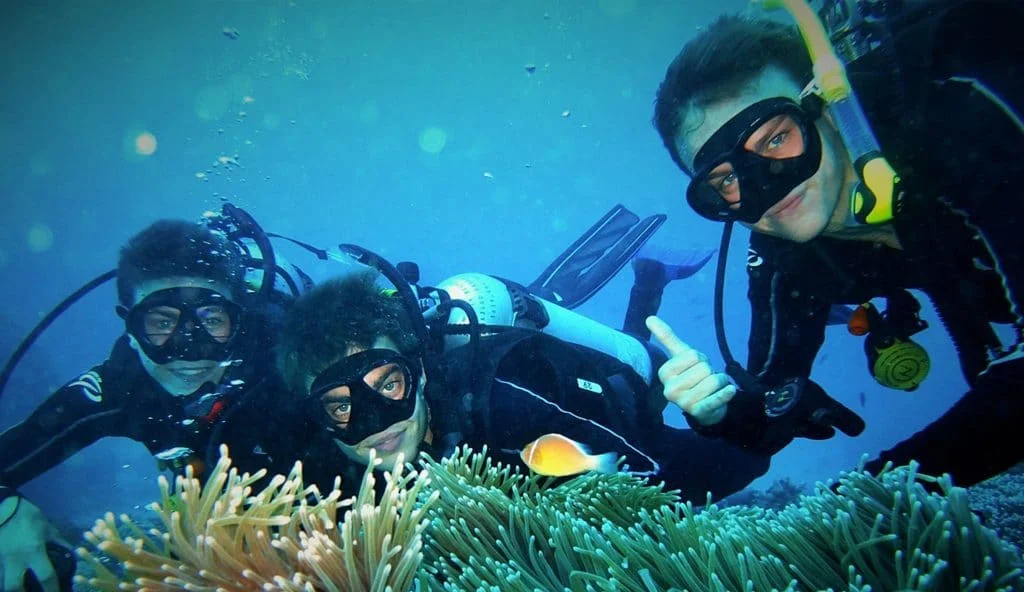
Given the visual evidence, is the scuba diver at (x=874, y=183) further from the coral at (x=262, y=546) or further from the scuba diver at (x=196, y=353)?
the scuba diver at (x=196, y=353)

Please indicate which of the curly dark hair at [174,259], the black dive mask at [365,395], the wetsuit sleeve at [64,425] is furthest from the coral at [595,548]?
the wetsuit sleeve at [64,425]

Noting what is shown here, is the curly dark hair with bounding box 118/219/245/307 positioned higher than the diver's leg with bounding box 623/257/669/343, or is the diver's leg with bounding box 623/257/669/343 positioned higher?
the curly dark hair with bounding box 118/219/245/307

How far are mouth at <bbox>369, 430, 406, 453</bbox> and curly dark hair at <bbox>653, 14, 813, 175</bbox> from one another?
287cm

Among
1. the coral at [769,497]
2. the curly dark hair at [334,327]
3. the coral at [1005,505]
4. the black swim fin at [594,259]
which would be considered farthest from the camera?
the coral at [769,497]

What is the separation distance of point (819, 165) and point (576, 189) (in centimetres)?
6349

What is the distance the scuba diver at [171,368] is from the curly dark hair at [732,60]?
14.0ft

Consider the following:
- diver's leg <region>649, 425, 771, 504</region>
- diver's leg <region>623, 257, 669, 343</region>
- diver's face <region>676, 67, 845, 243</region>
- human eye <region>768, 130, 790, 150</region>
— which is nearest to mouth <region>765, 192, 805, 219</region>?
diver's face <region>676, 67, 845, 243</region>

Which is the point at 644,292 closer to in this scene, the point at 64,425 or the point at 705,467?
the point at 705,467

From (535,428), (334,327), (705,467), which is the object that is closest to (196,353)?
(334,327)

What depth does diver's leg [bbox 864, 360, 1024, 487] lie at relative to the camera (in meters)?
1.92

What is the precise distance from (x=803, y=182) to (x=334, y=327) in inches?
125

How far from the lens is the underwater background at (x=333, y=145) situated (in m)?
26.7

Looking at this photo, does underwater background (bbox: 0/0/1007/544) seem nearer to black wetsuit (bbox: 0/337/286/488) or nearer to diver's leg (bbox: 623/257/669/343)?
black wetsuit (bbox: 0/337/286/488)

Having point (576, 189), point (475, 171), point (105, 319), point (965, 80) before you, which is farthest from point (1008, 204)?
point (105, 319)
